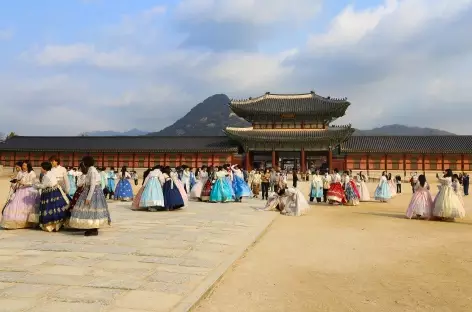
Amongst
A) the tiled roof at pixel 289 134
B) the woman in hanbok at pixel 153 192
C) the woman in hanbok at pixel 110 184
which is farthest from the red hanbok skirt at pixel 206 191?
the tiled roof at pixel 289 134

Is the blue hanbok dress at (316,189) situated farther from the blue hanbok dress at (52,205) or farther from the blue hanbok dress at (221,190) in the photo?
the blue hanbok dress at (52,205)

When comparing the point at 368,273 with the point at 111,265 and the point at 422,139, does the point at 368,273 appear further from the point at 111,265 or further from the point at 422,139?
the point at 422,139

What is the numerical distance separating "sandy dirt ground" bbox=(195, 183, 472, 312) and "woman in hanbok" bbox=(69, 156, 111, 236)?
10.3 feet

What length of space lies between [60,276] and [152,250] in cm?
185

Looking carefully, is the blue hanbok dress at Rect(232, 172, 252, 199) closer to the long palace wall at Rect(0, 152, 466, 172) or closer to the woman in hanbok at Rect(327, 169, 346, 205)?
the woman in hanbok at Rect(327, 169, 346, 205)

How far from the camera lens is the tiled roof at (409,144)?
3791 cm

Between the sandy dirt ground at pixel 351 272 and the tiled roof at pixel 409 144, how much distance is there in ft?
99.6

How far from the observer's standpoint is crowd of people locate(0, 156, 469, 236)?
306 inches

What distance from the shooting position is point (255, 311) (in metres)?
4.07

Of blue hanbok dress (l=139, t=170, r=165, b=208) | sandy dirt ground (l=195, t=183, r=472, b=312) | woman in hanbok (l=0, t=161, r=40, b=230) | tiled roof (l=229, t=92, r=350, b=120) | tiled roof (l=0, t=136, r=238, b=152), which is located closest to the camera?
sandy dirt ground (l=195, t=183, r=472, b=312)

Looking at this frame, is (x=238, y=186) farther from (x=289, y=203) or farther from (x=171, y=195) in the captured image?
(x=171, y=195)

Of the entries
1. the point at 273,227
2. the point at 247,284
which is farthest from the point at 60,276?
the point at 273,227

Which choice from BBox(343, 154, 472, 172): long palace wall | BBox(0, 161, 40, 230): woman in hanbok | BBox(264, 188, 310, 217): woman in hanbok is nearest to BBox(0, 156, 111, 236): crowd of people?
BBox(0, 161, 40, 230): woman in hanbok

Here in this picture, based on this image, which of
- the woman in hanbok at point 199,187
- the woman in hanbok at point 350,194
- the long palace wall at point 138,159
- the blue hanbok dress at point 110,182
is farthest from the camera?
the long palace wall at point 138,159
